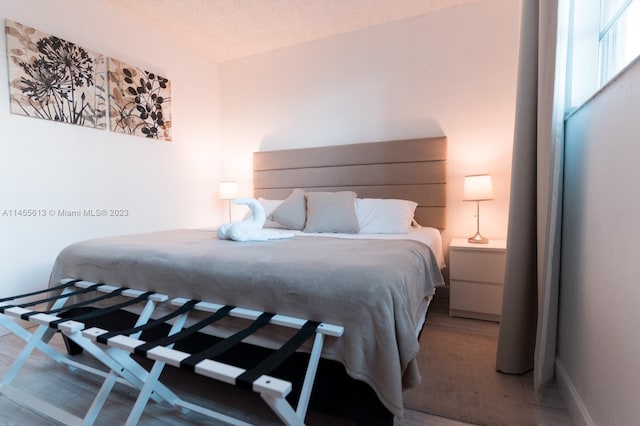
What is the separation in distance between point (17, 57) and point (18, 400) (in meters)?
2.21

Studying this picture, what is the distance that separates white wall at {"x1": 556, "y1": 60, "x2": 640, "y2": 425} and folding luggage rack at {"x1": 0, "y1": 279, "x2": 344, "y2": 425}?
2.81ft

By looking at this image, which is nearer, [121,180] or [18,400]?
[18,400]

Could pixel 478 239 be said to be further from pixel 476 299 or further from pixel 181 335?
pixel 181 335

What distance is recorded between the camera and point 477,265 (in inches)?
93.4

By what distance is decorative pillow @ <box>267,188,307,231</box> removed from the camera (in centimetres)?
273

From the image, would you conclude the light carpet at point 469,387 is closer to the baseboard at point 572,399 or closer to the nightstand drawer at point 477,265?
the baseboard at point 572,399

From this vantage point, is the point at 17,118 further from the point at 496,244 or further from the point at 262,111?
the point at 496,244

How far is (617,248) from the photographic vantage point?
1.04 m

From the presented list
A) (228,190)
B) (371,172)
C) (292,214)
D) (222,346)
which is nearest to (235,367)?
(222,346)

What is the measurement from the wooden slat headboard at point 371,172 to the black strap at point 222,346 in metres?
2.09

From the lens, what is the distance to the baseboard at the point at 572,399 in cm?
122

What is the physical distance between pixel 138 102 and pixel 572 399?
3724 mm

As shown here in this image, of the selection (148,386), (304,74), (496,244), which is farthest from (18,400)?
(304,74)

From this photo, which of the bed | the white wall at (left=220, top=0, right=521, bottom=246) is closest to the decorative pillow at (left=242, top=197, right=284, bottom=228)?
the white wall at (left=220, top=0, right=521, bottom=246)
